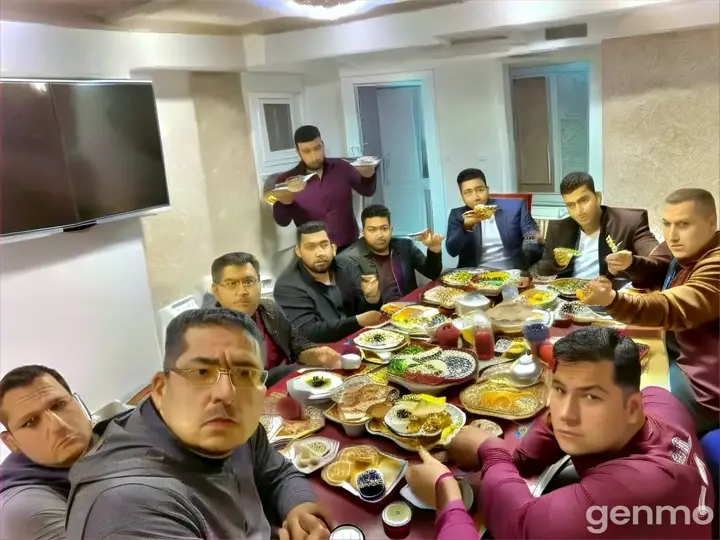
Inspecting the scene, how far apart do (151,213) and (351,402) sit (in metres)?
0.58

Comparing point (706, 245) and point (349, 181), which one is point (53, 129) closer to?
point (349, 181)

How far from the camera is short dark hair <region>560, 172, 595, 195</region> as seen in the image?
0.94 metres

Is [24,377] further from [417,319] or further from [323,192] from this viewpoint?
[417,319]

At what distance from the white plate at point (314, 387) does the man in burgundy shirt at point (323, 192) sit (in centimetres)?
29

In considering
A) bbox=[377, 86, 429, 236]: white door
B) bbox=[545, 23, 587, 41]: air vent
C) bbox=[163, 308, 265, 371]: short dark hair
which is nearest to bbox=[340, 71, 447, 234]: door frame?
bbox=[377, 86, 429, 236]: white door

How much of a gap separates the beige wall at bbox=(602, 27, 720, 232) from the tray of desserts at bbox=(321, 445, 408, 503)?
63 centimetres

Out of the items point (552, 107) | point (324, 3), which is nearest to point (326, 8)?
point (324, 3)

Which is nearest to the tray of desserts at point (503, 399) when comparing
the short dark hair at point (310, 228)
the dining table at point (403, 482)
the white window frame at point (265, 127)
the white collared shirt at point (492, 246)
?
the dining table at point (403, 482)

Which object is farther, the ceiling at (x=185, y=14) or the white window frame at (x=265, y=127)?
the white window frame at (x=265, y=127)

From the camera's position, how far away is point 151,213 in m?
0.87

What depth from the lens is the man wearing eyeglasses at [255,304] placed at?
0.86 metres

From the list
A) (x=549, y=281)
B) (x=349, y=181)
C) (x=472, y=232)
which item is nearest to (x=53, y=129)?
(x=349, y=181)

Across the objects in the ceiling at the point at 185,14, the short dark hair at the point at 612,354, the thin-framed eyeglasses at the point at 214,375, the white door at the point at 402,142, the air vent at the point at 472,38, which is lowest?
the short dark hair at the point at 612,354

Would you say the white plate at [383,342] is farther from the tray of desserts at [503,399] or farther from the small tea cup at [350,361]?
the tray of desserts at [503,399]
